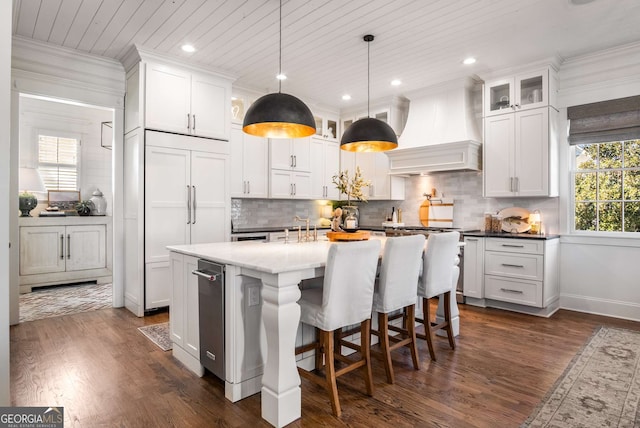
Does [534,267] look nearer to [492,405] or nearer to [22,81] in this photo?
[492,405]

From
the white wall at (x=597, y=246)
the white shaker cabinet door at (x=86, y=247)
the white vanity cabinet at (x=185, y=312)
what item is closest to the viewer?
the white vanity cabinet at (x=185, y=312)

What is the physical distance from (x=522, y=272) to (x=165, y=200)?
4.11m

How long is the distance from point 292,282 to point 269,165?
3552mm

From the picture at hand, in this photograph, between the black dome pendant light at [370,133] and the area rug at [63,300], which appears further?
the area rug at [63,300]

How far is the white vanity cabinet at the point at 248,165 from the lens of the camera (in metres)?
4.99

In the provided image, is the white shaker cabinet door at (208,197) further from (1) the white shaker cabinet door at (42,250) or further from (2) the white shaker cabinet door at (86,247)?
(1) the white shaker cabinet door at (42,250)

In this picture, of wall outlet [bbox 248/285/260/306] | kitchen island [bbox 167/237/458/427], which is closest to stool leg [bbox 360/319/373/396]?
kitchen island [bbox 167/237/458/427]

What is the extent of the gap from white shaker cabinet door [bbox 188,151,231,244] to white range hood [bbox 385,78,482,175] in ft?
8.28

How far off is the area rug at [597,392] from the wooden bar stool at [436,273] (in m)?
0.84

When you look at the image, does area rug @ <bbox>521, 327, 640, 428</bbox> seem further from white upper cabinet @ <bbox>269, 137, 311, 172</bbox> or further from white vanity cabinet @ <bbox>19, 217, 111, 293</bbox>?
white vanity cabinet @ <bbox>19, 217, 111, 293</bbox>

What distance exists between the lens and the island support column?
2.01m

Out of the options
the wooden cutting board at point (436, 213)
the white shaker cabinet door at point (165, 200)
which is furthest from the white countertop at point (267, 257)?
the wooden cutting board at point (436, 213)

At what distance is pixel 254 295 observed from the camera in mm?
2334

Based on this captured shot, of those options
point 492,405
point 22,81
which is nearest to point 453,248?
point 492,405
